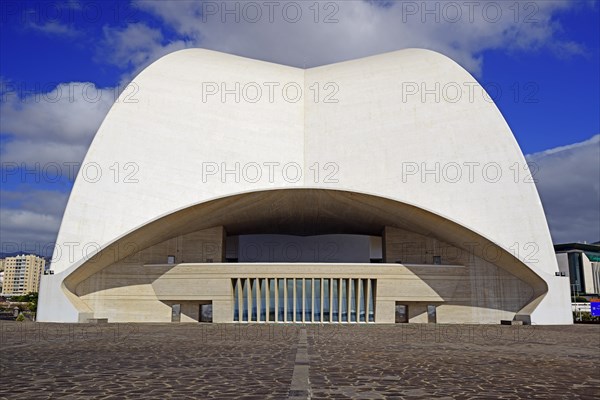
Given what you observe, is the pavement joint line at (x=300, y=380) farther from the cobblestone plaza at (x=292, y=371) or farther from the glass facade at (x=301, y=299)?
the glass facade at (x=301, y=299)

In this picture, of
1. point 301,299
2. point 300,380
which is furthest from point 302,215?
point 300,380

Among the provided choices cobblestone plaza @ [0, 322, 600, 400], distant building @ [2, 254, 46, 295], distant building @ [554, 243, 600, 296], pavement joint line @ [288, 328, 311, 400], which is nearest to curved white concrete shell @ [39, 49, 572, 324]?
cobblestone plaza @ [0, 322, 600, 400]

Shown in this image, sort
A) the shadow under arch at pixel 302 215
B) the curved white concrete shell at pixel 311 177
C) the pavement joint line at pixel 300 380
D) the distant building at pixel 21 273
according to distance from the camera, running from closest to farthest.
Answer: the pavement joint line at pixel 300 380 → the shadow under arch at pixel 302 215 → the curved white concrete shell at pixel 311 177 → the distant building at pixel 21 273

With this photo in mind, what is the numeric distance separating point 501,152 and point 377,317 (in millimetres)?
10903

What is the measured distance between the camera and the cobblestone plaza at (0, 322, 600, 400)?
654 cm

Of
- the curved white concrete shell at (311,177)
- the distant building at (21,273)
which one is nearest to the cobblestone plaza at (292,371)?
the curved white concrete shell at (311,177)

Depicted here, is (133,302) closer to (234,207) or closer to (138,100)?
(234,207)

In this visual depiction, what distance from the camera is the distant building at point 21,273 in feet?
519

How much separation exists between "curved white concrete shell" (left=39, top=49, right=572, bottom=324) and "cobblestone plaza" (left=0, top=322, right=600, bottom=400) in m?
13.6

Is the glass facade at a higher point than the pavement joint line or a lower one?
higher

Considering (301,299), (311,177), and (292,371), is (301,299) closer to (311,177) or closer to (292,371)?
(311,177)

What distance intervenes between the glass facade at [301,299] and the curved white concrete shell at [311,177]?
523 millimetres

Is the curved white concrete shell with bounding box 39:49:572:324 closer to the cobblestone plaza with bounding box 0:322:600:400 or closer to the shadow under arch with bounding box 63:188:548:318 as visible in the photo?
the shadow under arch with bounding box 63:188:548:318

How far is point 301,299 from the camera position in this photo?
28.7 meters
